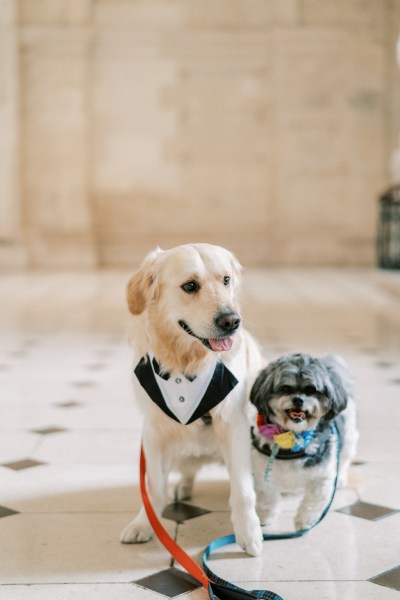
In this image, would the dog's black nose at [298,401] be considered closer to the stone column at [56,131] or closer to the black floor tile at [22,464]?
the black floor tile at [22,464]

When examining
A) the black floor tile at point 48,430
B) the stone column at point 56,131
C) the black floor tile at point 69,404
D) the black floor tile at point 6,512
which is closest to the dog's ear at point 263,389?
the black floor tile at point 6,512

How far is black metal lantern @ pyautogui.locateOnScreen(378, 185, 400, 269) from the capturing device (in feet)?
43.1

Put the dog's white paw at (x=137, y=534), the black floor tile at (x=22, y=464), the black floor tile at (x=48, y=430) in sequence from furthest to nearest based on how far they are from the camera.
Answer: the black floor tile at (x=48, y=430), the black floor tile at (x=22, y=464), the dog's white paw at (x=137, y=534)

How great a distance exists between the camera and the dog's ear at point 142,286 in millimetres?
2598

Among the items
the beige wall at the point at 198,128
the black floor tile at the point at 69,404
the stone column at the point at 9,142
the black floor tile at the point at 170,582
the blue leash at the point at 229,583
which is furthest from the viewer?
the beige wall at the point at 198,128

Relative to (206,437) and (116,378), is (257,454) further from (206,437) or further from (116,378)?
(116,378)

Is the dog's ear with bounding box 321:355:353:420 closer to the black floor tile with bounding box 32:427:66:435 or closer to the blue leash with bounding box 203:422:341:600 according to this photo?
the blue leash with bounding box 203:422:341:600

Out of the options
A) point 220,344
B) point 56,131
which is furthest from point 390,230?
point 220,344

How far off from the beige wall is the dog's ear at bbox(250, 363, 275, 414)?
42.4 feet

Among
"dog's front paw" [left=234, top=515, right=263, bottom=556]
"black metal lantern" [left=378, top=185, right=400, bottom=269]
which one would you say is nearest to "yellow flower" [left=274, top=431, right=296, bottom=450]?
"dog's front paw" [left=234, top=515, right=263, bottom=556]

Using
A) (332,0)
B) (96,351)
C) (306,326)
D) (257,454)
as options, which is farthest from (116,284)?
(257,454)

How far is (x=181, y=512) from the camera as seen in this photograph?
308 centimetres

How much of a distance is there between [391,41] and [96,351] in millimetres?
10944

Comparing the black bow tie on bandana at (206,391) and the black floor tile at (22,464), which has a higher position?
the black bow tie on bandana at (206,391)
